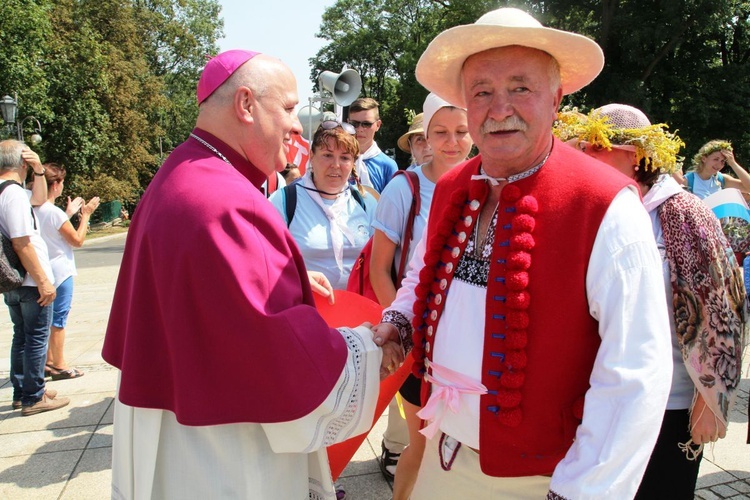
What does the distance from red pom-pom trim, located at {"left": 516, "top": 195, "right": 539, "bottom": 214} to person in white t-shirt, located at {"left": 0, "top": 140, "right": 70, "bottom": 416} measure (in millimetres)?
4298

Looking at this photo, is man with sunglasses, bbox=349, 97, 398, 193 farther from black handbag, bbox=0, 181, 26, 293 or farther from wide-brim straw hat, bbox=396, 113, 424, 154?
black handbag, bbox=0, 181, 26, 293

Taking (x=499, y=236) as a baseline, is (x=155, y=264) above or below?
below

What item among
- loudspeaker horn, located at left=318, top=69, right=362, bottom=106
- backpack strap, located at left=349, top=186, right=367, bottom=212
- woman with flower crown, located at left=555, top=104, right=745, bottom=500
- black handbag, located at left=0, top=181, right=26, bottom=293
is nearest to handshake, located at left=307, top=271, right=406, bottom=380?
woman with flower crown, located at left=555, top=104, right=745, bottom=500

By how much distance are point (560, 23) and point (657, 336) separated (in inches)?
932

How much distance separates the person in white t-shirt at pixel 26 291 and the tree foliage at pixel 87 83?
2126 cm

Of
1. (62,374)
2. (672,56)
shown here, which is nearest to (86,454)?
(62,374)

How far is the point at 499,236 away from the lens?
171cm

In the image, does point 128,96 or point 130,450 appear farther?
point 128,96

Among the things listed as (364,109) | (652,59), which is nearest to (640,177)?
(364,109)

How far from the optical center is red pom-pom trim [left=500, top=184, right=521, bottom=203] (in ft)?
5.59

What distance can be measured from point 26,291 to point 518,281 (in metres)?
4.62

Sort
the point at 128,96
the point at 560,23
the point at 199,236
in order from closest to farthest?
the point at 199,236 → the point at 560,23 → the point at 128,96

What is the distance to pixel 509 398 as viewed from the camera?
1.59 metres

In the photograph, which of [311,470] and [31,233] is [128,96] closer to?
[31,233]
